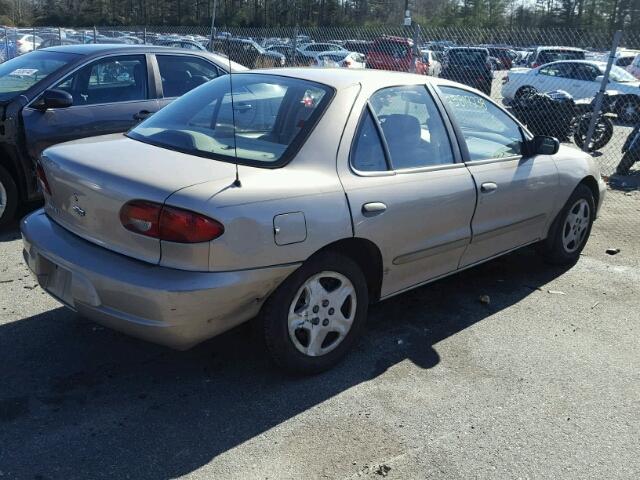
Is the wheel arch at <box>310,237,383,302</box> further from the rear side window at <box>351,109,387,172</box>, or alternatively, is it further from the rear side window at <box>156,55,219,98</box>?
the rear side window at <box>156,55,219,98</box>

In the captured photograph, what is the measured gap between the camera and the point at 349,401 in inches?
133

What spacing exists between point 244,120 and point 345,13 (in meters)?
67.2

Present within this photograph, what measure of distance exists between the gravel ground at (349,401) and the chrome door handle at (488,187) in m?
0.89

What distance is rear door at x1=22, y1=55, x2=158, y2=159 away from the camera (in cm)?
588

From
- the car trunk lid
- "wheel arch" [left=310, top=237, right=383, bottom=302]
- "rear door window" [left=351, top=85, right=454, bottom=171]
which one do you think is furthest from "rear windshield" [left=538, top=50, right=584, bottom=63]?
the car trunk lid

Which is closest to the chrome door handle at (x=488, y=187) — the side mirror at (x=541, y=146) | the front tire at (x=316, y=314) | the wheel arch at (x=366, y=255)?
the side mirror at (x=541, y=146)

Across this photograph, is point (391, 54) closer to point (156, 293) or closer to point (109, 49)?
point (109, 49)

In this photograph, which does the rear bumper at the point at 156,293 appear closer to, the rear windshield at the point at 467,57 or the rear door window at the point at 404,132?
the rear door window at the point at 404,132

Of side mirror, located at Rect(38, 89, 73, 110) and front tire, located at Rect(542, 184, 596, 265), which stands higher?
side mirror, located at Rect(38, 89, 73, 110)

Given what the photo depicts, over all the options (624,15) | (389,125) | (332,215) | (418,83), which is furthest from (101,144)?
(624,15)

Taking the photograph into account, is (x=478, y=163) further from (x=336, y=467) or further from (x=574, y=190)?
(x=336, y=467)

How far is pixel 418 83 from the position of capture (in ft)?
13.9

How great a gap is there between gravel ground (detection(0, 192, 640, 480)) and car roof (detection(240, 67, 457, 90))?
1557 millimetres

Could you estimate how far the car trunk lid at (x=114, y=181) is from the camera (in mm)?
3043
